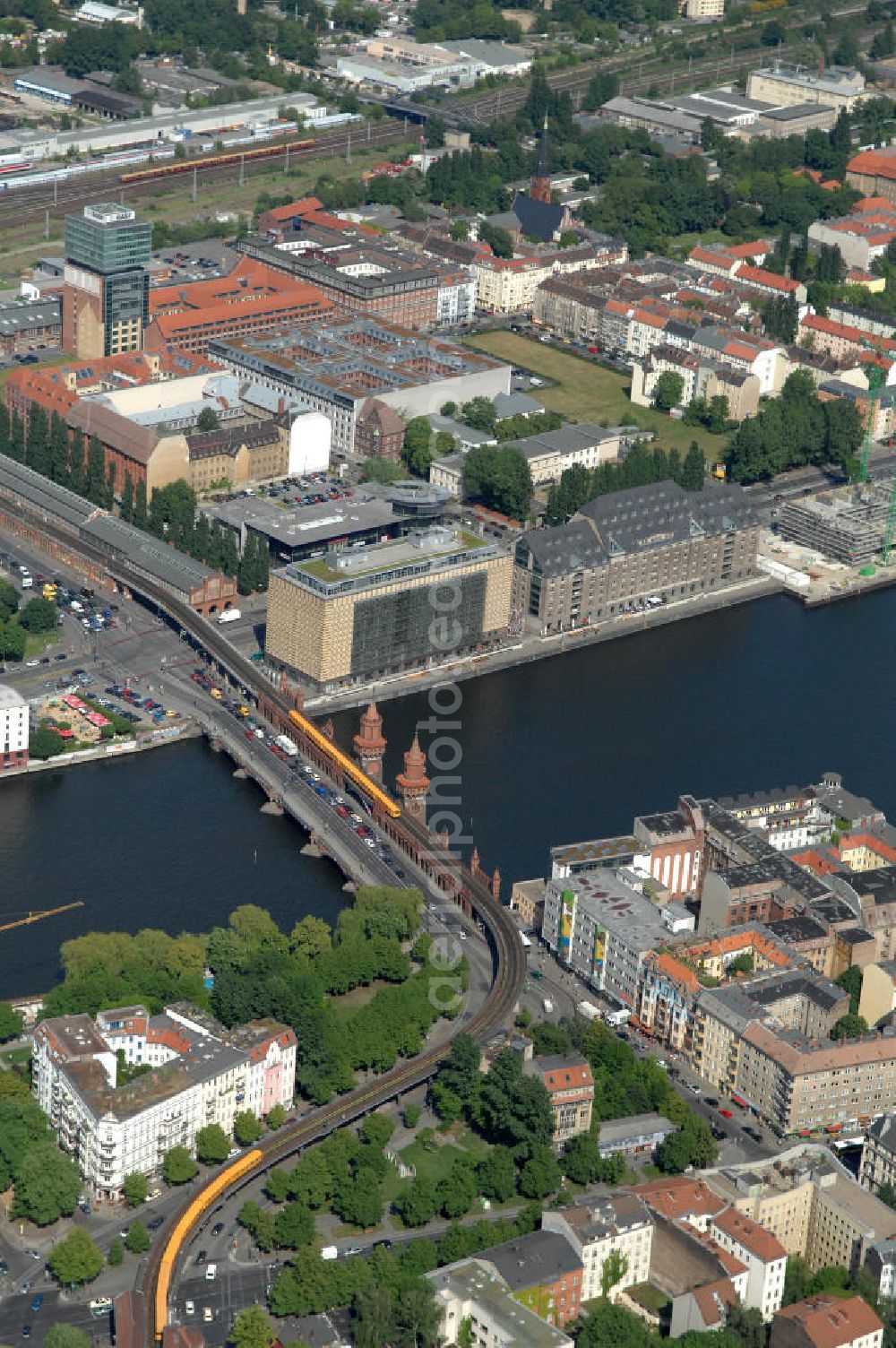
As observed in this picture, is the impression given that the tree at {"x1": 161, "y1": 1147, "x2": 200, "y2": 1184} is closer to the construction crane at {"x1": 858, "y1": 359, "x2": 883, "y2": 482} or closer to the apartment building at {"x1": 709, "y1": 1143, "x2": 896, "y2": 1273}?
the apartment building at {"x1": 709, "y1": 1143, "x2": 896, "y2": 1273}

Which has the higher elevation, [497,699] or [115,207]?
[115,207]

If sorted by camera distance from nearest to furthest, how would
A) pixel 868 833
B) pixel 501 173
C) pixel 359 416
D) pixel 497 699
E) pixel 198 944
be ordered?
1. pixel 198 944
2. pixel 868 833
3. pixel 497 699
4. pixel 359 416
5. pixel 501 173

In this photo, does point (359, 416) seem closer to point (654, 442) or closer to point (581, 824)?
point (654, 442)

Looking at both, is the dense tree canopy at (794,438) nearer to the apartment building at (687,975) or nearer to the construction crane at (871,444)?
the construction crane at (871,444)

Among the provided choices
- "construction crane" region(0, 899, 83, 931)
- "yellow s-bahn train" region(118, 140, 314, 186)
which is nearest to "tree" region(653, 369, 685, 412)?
"yellow s-bahn train" region(118, 140, 314, 186)

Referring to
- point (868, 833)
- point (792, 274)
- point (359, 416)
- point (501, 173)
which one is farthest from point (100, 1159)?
point (501, 173)

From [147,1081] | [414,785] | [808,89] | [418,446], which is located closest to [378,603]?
[414,785]

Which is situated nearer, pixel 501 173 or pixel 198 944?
pixel 198 944
